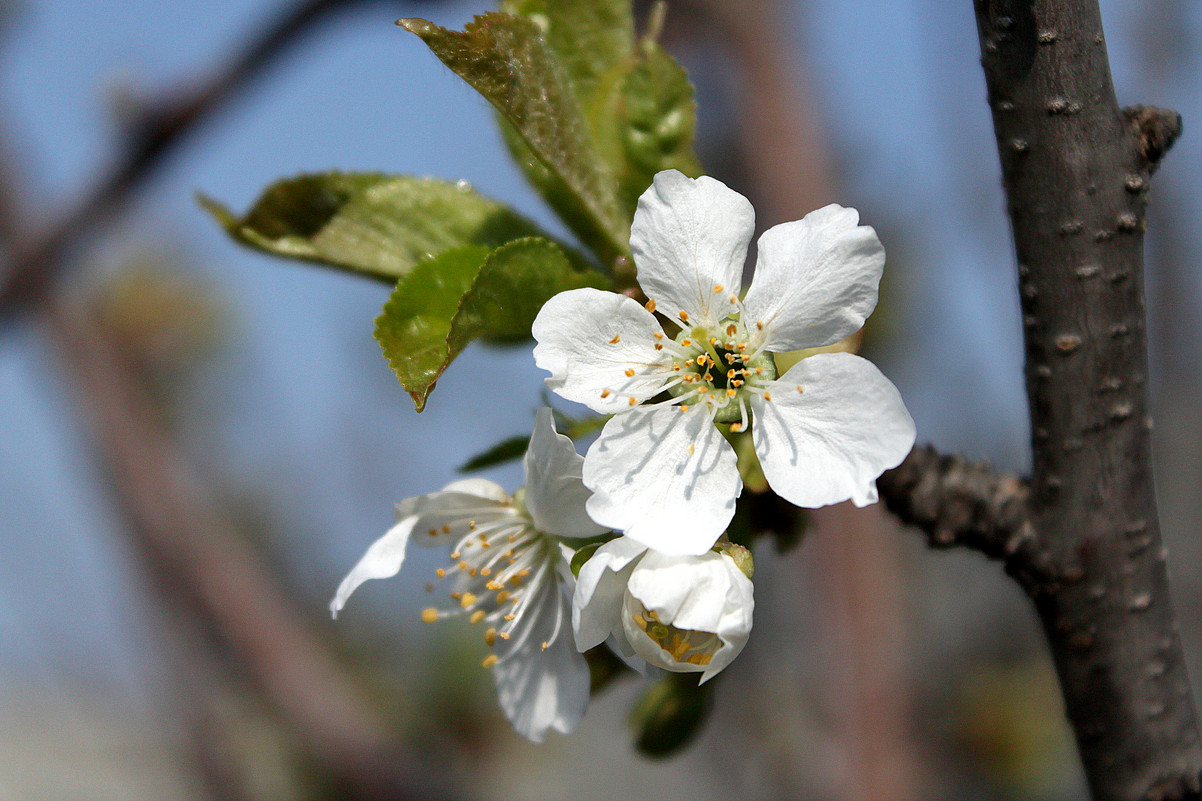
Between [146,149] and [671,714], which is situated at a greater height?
[146,149]

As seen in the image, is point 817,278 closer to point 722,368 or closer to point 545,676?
point 722,368

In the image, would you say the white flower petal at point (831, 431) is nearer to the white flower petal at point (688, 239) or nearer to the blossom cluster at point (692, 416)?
the blossom cluster at point (692, 416)

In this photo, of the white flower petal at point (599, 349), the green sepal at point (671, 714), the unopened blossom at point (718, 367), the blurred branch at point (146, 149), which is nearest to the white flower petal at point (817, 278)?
the unopened blossom at point (718, 367)

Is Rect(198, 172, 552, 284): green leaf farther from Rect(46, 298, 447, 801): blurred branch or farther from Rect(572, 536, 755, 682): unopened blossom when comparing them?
Rect(46, 298, 447, 801): blurred branch

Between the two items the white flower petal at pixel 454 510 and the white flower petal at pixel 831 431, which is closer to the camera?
the white flower petal at pixel 831 431

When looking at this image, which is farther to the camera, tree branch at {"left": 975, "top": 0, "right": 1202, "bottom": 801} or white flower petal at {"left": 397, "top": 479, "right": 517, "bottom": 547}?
white flower petal at {"left": 397, "top": 479, "right": 517, "bottom": 547}

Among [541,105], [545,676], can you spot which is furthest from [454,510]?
[541,105]

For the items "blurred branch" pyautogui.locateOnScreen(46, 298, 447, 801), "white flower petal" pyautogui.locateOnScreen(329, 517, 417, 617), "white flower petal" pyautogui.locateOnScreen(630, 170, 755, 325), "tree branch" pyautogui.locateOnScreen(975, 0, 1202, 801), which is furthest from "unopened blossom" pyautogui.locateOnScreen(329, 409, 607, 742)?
"blurred branch" pyautogui.locateOnScreen(46, 298, 447, 801)
